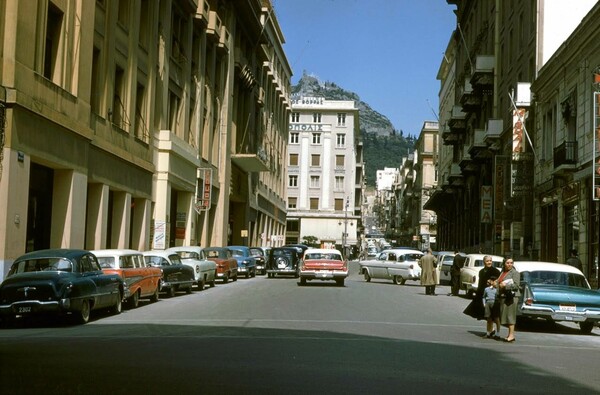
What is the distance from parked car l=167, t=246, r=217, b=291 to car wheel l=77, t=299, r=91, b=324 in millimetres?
12052

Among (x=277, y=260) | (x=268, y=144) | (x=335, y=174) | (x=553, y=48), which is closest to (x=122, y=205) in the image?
(x=277, y=260)

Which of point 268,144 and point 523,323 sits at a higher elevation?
point 268,144

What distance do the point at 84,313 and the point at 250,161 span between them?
145 ft

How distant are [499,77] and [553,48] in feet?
40.1

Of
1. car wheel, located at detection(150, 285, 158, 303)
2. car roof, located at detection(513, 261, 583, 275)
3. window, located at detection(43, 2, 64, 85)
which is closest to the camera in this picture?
car roof, located at detection(513, 261, 583, 275)

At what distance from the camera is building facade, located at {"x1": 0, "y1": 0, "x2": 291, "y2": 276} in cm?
2347

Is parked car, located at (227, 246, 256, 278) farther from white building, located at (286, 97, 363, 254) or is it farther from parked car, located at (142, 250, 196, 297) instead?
white building, located at (286, 97, 363, 254)

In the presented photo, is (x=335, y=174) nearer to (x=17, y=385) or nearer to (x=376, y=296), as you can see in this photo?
(x=376, y=296)

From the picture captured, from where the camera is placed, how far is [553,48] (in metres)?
39.3

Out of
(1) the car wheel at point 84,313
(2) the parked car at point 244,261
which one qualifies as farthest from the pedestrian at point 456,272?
(1) the car wheel at point 84,313

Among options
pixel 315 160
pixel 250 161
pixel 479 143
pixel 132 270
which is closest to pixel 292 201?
pixel 315 160

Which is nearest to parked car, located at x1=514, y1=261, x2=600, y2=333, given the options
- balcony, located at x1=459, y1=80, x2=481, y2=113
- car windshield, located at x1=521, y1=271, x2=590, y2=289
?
car windshield, located at x1=521, y1=271, x2=590, y2=289

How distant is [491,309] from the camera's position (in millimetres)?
16672

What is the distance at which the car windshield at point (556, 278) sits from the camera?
19797mm
